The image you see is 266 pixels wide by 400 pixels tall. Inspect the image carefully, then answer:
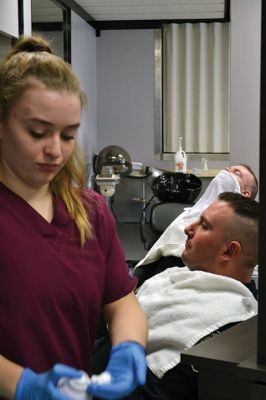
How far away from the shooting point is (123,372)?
1.04m

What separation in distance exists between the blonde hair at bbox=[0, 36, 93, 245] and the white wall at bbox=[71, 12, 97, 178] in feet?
14.1

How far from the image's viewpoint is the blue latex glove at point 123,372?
38.1 inches

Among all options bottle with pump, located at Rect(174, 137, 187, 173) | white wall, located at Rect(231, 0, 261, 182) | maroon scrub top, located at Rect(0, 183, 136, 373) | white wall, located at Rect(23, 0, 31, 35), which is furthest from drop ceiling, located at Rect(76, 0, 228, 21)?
maroon scrub top, located at Rect(0, 183, 136, 373)

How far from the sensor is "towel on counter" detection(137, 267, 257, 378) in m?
1.54

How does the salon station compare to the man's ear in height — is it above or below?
above

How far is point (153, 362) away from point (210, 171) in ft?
15.3

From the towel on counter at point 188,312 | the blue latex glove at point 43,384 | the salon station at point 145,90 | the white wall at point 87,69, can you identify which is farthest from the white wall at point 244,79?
the blue latex glove at point 43,384

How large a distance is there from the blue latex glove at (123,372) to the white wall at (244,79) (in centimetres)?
323

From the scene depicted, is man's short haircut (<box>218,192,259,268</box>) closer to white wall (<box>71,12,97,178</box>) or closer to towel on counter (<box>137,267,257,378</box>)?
towel on counter (<box>137,267,257,378</box>)

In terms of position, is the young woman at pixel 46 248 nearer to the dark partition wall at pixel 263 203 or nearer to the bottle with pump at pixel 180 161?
the dark partition wall at pixel 263 203

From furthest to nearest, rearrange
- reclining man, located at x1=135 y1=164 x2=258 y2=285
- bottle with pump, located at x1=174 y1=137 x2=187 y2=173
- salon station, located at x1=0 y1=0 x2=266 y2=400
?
bottle with pump, located at x1=174 y1=137 x2=187 y2=173 < salon station, located at x1=0 y1=0 x2=266 y2=400 < reclining man, located at x1=135 y1=164 x2=258 y2=285

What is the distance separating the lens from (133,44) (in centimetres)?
645

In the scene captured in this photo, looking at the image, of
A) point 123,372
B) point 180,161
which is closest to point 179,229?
point 123,372

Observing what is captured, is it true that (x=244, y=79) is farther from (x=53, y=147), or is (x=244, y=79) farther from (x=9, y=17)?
(x=53, y=147)
